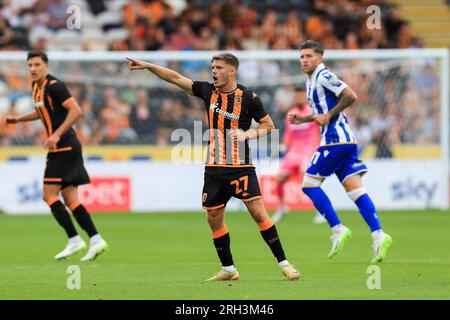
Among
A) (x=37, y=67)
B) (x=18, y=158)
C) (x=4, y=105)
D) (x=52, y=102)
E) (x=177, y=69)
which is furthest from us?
(x=177, y=69)

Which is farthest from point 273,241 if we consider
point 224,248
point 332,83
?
point 332,83

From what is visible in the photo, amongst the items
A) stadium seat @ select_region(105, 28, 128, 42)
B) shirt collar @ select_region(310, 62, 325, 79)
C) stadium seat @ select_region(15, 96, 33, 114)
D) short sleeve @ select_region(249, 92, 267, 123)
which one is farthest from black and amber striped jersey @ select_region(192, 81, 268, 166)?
stadium seat @ select_region(105, 28, 128, 42)

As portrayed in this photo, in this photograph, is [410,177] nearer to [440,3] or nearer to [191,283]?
[440,3]

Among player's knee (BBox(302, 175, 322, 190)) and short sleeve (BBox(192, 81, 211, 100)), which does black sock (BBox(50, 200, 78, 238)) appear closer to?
player's knee (BBox(302, 175, 322, 190))

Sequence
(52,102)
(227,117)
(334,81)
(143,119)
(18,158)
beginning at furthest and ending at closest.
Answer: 1. (143,119)
2. (18,158)
3. (52,102)
4. (334,81)
5. (227,117)

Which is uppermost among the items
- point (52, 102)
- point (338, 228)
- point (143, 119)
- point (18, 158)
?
point (52, 102)

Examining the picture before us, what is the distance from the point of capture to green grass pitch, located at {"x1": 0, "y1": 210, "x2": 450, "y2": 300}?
897 centimetres

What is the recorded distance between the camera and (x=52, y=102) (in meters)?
12.5

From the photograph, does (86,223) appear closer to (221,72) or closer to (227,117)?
(227,117)

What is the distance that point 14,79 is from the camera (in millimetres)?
21891

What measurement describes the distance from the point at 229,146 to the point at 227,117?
278 millimetres

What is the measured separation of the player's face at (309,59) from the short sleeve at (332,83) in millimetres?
155

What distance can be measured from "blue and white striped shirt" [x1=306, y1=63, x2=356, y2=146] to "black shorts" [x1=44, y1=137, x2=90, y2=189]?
2952 millimetres
